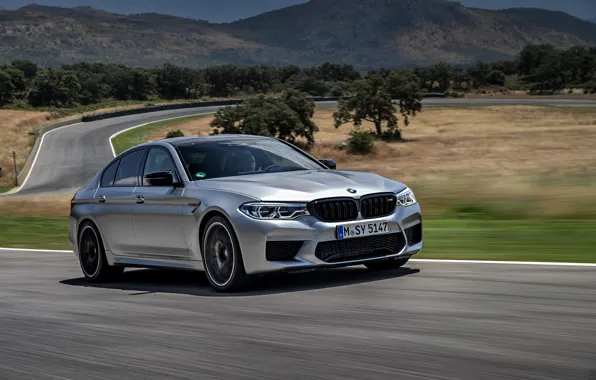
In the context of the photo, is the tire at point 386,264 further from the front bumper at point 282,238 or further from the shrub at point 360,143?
the shrub at point 360,143

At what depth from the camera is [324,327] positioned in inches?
265

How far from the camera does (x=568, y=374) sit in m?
4.93

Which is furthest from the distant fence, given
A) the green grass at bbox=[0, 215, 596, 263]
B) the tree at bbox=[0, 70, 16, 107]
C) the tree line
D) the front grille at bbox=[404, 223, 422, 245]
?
the front grille at bbox=[404, 223, 422, 245]

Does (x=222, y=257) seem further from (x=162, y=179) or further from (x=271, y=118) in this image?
(x=271, y=118)

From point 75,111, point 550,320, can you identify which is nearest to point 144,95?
point 75,111

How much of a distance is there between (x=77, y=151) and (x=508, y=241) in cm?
7676

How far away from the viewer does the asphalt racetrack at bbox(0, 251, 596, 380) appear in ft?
17.9

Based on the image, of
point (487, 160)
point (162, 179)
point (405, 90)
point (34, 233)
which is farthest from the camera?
point (405, 90)

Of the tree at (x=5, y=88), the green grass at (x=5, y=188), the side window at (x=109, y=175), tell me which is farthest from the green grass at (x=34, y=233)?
the tree at (x=5, y=88)

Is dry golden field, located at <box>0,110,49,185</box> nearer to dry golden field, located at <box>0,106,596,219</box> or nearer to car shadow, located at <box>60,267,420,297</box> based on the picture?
dry golden field, located at <box>0,106,596,219</box>

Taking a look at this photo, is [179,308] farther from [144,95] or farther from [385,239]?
[144,95]

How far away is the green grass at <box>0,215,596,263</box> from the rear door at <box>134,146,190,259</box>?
3.15m

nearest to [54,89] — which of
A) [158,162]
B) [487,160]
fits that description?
[487,160]

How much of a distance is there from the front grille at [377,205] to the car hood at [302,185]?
0.21 ft
